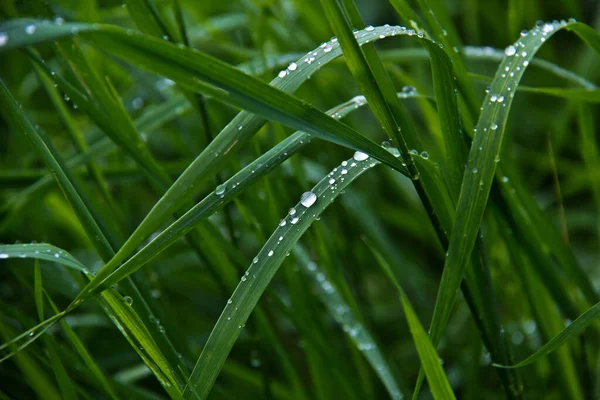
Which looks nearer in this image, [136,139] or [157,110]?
[136,139]

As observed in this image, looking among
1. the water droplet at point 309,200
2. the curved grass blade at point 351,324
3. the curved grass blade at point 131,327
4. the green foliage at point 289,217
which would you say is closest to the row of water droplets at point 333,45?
the green foliage at point 289,217

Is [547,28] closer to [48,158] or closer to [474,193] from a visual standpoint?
[474,193]

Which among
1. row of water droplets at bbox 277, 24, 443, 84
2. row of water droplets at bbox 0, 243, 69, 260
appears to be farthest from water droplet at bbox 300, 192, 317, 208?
row of water droplets at bbox 0, 243, 69, 260

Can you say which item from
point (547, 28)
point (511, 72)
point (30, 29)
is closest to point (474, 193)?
point (511, 72)

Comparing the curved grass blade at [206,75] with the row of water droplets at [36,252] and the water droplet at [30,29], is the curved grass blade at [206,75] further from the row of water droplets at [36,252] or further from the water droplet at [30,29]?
the row of water droplets at [36,252]

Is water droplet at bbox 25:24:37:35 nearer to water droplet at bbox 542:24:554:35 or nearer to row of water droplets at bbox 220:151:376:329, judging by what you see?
row of water droplets at bbox 220:151:376:329

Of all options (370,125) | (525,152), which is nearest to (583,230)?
(525,152)

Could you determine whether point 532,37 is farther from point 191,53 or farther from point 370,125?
point 370,125
